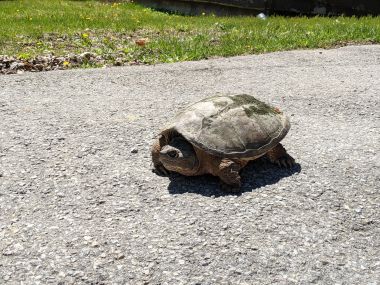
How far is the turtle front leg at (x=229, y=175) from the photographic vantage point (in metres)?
4.11

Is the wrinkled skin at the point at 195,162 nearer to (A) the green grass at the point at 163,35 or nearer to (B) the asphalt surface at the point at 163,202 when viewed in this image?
(B) the asphalt surface at the point at 163,202

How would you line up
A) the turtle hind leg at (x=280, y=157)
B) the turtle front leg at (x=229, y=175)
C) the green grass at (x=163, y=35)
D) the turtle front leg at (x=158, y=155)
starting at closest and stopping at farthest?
the turtle front leg at (x=229, y=175) → the turtle front leg at (x=158, y=155) → the turtle hind leg at (x=280, y=157) → the green grass at (x=163, y=35)

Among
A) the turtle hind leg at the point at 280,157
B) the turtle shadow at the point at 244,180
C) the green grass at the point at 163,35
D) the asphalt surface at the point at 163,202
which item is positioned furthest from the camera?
the green grass at the point at 163,35

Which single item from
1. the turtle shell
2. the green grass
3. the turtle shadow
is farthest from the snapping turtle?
the green grass

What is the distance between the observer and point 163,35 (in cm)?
1106

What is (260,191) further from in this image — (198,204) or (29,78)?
(29,78)

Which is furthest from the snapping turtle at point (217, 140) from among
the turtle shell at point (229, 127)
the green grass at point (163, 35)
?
the green grass at point (163, 35)

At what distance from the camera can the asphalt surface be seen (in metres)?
3.33

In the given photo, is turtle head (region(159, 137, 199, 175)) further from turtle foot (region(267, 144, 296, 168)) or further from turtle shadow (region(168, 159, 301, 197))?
turtle foot (region(267, 144, 296, 168))

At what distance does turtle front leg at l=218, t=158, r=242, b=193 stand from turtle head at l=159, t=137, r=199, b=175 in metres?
0.24

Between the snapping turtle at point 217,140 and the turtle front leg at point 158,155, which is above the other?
the snapping turtle at point 217,140

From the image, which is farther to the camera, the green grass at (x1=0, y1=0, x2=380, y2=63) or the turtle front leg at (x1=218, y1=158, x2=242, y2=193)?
the green grass at (x1=0, y1=0, x2=380, y2=63)

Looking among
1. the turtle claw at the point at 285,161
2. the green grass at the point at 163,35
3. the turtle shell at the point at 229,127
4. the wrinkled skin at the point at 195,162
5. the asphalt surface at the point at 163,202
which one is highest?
the turtle shell at the point at 229,127

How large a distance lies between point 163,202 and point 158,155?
1.83 ft
